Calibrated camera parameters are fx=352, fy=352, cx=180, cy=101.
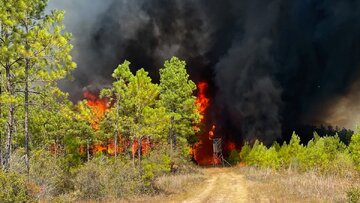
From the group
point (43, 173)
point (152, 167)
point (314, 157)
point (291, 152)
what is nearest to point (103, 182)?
point (152, 167)

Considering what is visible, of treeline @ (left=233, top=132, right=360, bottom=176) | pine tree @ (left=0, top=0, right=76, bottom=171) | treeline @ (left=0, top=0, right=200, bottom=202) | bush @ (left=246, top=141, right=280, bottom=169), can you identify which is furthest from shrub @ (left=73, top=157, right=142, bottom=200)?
bush @ (left=246, top=141, right=280, bottom=169)

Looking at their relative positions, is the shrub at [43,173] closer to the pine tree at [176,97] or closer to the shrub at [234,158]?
the pine tree at [176,97]

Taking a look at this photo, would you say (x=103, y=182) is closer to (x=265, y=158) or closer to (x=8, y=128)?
(x=8, y=128)

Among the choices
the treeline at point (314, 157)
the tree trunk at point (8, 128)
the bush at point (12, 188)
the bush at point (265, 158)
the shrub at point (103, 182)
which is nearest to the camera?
the bush at point (12, 188)

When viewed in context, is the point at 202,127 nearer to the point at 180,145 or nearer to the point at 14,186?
the point at 180,145

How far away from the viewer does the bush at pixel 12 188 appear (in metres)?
12.8

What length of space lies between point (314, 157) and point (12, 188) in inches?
1614

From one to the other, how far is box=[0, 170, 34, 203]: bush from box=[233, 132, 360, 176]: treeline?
969 inches

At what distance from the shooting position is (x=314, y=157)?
46.2 metres

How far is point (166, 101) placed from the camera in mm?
52344

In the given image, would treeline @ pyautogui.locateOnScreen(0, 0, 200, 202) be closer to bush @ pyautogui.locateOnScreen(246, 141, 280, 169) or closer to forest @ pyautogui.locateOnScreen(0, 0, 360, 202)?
forest @ pyautogui.locateOnScreen(0, 0, 360, 202)

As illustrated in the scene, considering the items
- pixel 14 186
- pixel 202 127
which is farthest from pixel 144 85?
pixel 202 127

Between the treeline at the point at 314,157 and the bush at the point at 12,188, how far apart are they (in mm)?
24606

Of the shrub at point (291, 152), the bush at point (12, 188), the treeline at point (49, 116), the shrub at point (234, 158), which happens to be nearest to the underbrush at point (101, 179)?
the treeline at point (49, 116)
